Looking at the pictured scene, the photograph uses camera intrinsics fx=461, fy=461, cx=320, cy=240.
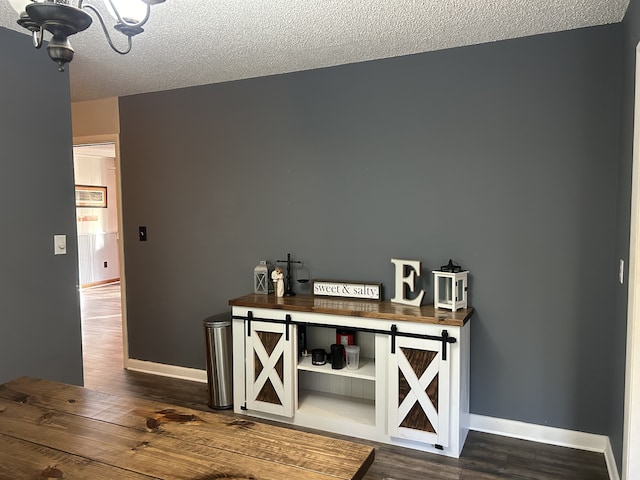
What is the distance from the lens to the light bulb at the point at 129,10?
4.66ft

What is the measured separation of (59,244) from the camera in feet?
9.07

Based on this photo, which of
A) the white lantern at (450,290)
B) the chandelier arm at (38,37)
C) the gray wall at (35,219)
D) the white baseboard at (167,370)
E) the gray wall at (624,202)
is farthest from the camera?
the white baseboard at (167,370)

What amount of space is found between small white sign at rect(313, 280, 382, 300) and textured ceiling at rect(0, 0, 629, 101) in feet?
4.80

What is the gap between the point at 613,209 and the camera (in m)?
2.49

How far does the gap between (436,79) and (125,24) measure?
6.48 ft

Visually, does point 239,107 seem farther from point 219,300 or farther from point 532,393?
point 532,393

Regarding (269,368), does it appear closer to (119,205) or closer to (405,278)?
(405,278)

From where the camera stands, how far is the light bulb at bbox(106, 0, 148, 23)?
1420 mm

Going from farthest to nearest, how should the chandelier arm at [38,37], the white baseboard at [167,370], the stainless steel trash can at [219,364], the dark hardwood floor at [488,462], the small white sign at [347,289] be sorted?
the white baseboard at [167,370], the stainless steel trash can at [219,364], the small white sign at [347,289], the dark hardwood floor at [488,462], the chandelier arm at [38,37]

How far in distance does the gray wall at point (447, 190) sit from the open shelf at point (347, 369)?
0.53 m

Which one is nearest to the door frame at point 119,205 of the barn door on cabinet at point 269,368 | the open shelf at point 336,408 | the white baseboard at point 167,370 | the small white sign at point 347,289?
the white baseboard at point 167,370

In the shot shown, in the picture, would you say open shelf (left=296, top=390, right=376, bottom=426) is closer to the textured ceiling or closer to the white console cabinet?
the white console cabinet

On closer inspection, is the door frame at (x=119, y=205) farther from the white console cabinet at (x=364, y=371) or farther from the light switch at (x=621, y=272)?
the light switch at (x=621, y=272)

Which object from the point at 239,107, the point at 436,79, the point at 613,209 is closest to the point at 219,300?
the point at 239,107
